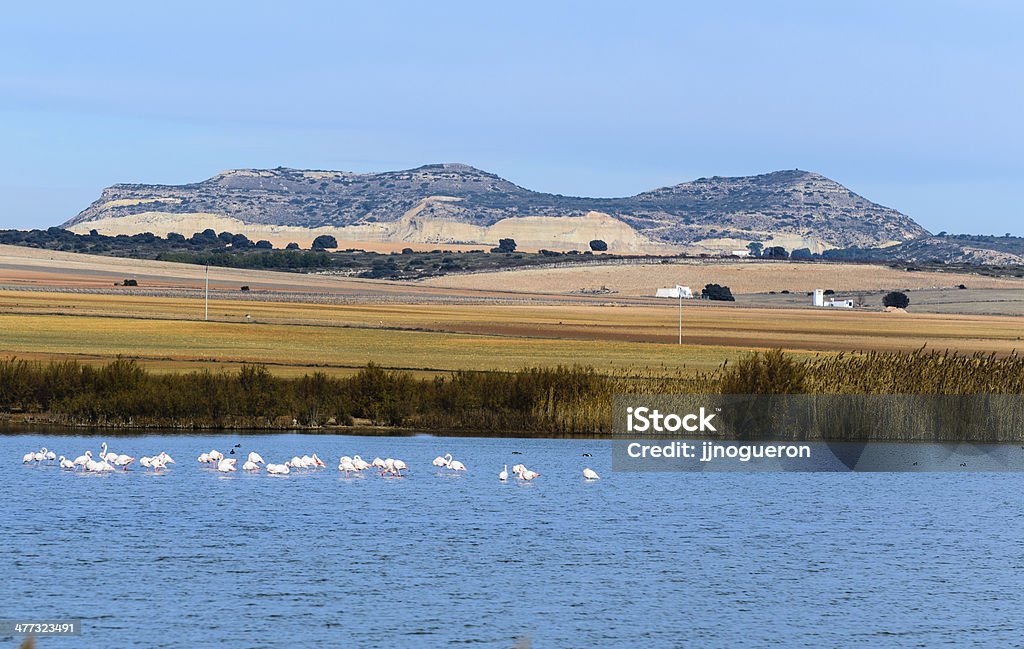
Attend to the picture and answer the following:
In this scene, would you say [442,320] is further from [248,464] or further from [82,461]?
[82,461]

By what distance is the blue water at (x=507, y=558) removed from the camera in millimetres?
25062

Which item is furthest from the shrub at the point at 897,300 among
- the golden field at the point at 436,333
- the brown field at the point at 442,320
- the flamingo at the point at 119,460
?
the flamingo at the point at 119,460

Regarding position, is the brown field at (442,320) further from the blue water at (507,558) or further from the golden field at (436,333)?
the blue water at (507,558)

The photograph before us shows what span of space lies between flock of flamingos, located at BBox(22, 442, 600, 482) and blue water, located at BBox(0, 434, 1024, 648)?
13.2 inches

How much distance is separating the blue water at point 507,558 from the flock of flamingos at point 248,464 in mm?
336

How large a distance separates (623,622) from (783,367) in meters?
28.0

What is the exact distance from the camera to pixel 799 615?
26.6 meters

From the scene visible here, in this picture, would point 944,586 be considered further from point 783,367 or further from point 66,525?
point 783,367

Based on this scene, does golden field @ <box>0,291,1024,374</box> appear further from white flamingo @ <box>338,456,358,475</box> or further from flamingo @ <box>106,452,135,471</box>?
flamingo @ <box>106,452,135,471</box>

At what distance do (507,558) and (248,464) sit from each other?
34.6ft

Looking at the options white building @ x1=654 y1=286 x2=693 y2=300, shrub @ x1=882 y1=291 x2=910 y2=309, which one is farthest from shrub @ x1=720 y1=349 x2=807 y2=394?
white building @ x1=654 y1=286 x2=693 y2=300

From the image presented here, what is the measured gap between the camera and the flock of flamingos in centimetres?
3772

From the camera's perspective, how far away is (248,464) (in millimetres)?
38500

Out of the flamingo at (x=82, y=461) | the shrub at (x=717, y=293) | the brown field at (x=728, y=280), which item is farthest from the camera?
the brown field at (x=728, y=280)
